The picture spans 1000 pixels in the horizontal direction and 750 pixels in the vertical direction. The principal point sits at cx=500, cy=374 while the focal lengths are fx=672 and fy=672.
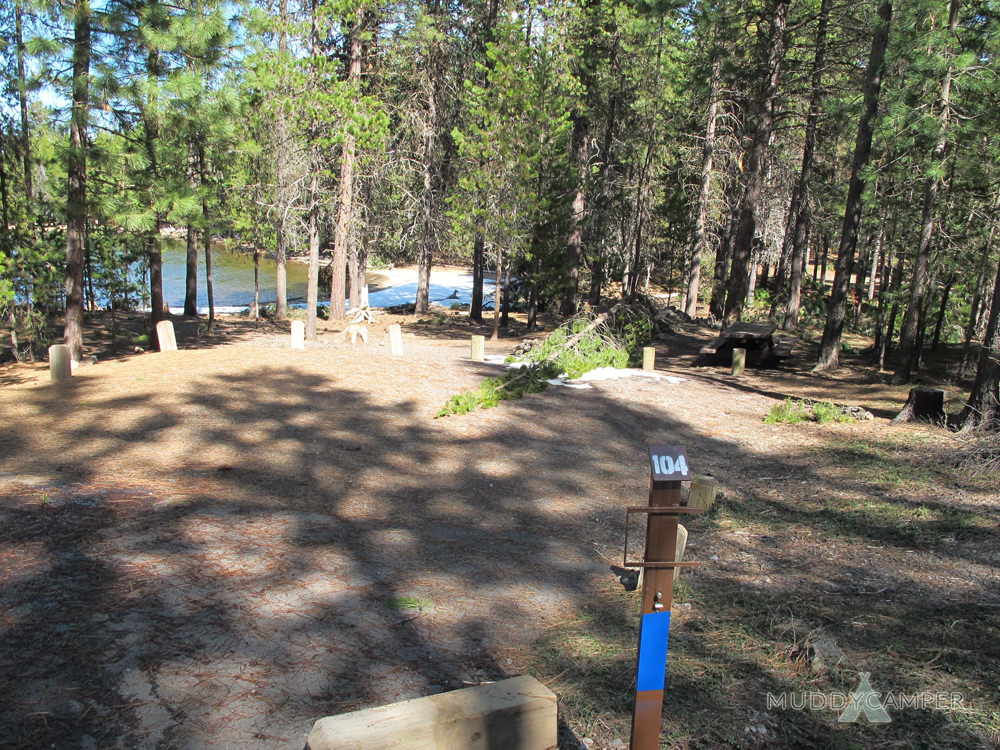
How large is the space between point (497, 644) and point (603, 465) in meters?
4.81

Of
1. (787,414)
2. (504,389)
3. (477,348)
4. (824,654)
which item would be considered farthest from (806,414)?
(824,654)

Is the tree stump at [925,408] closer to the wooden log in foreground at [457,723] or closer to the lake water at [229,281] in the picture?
the wooden log in foreground at [457,723]

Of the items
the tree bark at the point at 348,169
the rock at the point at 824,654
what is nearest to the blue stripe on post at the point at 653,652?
the rock at the point at 824,654

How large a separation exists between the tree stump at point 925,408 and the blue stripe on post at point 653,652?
9.91m

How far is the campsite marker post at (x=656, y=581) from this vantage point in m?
2.77

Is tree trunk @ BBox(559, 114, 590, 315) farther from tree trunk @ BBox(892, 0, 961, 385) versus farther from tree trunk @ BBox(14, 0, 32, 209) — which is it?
tree trunk @ BBox(14, 0, 32, 209)

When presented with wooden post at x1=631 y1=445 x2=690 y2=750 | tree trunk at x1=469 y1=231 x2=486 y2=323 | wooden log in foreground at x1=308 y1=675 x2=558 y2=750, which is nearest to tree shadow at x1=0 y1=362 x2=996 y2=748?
wooden log in foreground at x1=308 y1=675 x2=558 y2=750

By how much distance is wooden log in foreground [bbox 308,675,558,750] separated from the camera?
292 centimetres

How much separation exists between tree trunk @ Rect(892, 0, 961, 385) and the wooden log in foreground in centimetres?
1266

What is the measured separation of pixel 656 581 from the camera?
279 centimetres

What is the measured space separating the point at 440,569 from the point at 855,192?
1461 cm

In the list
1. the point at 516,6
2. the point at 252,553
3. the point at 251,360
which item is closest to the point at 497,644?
the point at 252,553

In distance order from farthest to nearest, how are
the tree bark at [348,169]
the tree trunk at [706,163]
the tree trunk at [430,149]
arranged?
the tree trunk at [430,149]
the tree trunk at [706,163]
the tree bark at [348,169]

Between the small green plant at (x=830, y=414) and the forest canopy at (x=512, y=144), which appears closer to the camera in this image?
the small green plant at (x=830, y=414)
